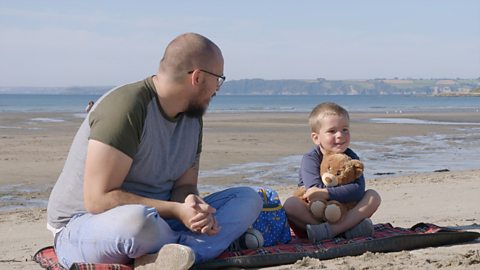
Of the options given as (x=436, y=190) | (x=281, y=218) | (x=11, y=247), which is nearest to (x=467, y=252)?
(x=281, y=218)

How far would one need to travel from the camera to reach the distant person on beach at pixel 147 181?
14.3 feet

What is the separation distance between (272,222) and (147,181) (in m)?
1.09

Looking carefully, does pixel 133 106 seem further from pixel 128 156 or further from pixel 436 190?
pixel 436 190

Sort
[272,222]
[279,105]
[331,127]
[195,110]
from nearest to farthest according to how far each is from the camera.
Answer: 1. [195,110]
2. [272,222]
3. [331,127]
4. [279,105]

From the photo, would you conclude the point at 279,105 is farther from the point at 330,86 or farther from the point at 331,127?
the point at 330,86

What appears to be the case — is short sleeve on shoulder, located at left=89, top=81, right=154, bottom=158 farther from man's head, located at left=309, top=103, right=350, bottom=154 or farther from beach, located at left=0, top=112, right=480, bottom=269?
man's head, located at left=309, top=103, right=350, bottom=154

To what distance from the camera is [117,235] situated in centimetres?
438

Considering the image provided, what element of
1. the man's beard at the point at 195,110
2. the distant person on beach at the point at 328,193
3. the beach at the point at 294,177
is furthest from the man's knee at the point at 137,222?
the distant person on beach at the point at 328,193

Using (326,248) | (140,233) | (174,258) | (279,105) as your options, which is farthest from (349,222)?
(279,105)

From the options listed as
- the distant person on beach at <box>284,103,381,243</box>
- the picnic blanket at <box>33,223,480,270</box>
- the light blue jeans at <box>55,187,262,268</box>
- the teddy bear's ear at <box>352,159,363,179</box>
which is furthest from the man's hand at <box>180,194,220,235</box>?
the teddy bear's ear at <box>352,159,363,179</box>

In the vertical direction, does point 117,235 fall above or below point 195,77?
below

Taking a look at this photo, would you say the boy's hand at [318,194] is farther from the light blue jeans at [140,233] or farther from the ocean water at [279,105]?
the ocean water at [279,105]

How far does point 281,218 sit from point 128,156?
152 cm

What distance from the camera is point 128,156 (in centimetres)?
441
